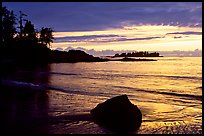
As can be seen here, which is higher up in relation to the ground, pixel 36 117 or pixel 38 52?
pixel 38 52

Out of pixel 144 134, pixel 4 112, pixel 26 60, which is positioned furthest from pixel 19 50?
pixel 144 134

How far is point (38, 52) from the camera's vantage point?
76.3 m

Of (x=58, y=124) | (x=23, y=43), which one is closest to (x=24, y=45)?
(x=23, y=43)

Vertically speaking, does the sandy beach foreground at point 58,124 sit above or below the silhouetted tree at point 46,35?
below

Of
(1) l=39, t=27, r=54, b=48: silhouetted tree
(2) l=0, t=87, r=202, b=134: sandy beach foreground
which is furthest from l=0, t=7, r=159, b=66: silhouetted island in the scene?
(2) l=0, t=87, r=202, b=134: sandy beach foreground

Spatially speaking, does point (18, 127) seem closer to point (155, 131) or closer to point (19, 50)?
point (155, 131)

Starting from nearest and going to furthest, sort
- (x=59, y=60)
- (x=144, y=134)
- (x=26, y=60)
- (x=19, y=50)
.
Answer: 1. (x=144, y=134)
2. (x=19, y=50)
3. (x=26, y=60)
4. (x=59, y=60)

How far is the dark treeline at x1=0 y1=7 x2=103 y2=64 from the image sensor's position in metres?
61.4

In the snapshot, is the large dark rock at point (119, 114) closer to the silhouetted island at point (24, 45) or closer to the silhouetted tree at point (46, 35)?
the silhouetted island at point (24, 45)

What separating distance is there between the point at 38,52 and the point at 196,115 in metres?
67.5

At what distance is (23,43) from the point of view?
69.5m

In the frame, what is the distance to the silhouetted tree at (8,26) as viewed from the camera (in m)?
60.2

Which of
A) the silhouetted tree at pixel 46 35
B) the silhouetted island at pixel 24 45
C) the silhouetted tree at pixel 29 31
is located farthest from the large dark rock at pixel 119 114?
the silhouetted tree at pixel 46 35

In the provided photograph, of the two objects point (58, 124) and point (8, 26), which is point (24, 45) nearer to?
point (8, 26)
